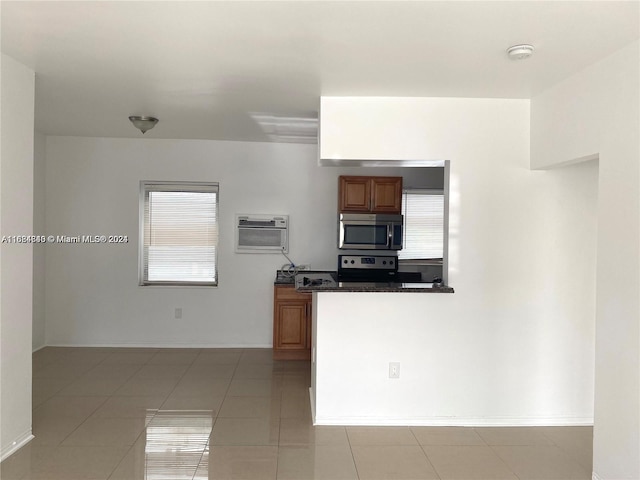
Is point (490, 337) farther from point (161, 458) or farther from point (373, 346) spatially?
point (161, 458)

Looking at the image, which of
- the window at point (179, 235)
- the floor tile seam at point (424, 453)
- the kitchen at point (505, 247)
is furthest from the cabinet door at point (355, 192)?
the floor tile seam at point (424, 453)

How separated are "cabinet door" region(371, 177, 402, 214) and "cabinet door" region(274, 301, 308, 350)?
1.37 metres

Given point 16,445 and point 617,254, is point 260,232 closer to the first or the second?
point 16,445

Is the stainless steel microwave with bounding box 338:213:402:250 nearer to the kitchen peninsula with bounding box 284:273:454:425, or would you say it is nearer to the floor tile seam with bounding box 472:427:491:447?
the kitchen peninsula with bounding box 284:273:454:425

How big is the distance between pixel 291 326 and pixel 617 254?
350cm

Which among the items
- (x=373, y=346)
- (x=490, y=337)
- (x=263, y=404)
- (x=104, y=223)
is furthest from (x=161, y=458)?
(x=104, y=223)

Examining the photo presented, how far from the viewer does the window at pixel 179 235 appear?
585 cm

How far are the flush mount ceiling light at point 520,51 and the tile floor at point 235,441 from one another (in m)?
2.36

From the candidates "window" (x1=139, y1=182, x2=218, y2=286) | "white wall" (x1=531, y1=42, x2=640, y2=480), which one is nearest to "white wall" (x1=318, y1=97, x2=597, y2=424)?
"white wall" (x1=531, y1=42, x2=640, y2=480)

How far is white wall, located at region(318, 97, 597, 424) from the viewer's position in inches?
141

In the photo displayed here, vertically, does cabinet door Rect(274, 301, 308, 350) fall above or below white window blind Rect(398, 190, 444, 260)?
below

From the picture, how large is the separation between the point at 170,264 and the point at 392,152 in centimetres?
342

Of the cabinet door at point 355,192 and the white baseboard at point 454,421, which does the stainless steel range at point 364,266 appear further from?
the white baseboard at point 454,421

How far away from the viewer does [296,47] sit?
2.62 metres
